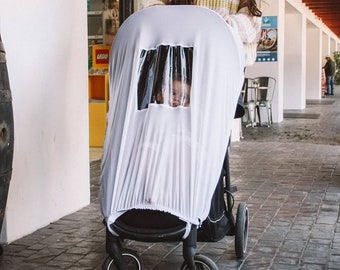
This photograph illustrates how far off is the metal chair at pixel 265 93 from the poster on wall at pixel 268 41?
514 mm

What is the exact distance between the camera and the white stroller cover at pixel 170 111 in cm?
332

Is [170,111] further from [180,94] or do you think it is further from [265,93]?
[265,93]

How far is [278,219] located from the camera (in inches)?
207

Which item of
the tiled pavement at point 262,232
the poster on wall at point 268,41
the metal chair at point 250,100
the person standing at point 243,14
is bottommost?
the tiled pavement at point 262,232

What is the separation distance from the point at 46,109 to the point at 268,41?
974 cm

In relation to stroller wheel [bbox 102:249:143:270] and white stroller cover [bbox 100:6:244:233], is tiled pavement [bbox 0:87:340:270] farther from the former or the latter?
white stroller cover [bbox 100:6:244:233]

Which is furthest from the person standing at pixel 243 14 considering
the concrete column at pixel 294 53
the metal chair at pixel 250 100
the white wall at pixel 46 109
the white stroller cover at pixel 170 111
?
the concrete column at pixel 294 53

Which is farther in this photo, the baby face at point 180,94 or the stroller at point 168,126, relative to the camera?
the baby face at point 180,94

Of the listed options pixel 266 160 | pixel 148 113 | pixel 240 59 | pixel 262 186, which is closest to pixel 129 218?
pixel 148 113

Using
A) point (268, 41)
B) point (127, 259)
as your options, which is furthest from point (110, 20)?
point (127, 259)

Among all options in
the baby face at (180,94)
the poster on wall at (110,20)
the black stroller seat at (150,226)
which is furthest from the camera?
the poster on wall at (110,20)

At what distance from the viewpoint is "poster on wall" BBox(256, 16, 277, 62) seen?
13812mm

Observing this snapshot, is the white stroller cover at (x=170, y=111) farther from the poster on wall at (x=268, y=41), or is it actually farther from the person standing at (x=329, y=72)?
the person standing at (x=329, y=72)

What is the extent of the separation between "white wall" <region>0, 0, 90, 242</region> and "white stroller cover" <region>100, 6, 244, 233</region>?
130cm
